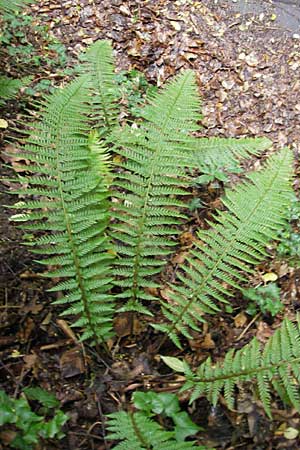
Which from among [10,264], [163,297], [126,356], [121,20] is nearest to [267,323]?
[163,297]

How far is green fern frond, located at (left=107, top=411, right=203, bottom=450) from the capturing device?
6.58 feet

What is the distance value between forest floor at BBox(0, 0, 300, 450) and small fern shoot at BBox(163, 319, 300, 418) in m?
0.20

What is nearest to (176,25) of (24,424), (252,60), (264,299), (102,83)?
(252,60)

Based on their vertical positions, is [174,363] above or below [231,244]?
below

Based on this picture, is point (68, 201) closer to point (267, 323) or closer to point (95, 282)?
point (95, 282)

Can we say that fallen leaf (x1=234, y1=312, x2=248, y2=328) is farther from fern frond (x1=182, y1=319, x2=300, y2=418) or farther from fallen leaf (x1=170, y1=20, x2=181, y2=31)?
fallen leaf (x1=170, y1=20, x2=181, y2=31)

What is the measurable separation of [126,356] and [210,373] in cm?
54

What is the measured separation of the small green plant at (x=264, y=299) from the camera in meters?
2.86

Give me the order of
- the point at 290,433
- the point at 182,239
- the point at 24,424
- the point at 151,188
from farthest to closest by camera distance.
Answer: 1. the point at 182,239
2. the point at 151,188
3. the point at 290,433
4. the point at 24,424

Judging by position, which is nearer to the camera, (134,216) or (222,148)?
(134,216)

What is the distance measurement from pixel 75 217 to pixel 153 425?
1.12 meters

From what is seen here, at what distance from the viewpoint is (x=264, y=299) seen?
288 centimetres

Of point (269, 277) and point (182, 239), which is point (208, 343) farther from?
point (182, 239)

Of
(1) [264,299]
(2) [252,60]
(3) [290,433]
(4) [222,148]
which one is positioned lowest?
(3) [290,433]
